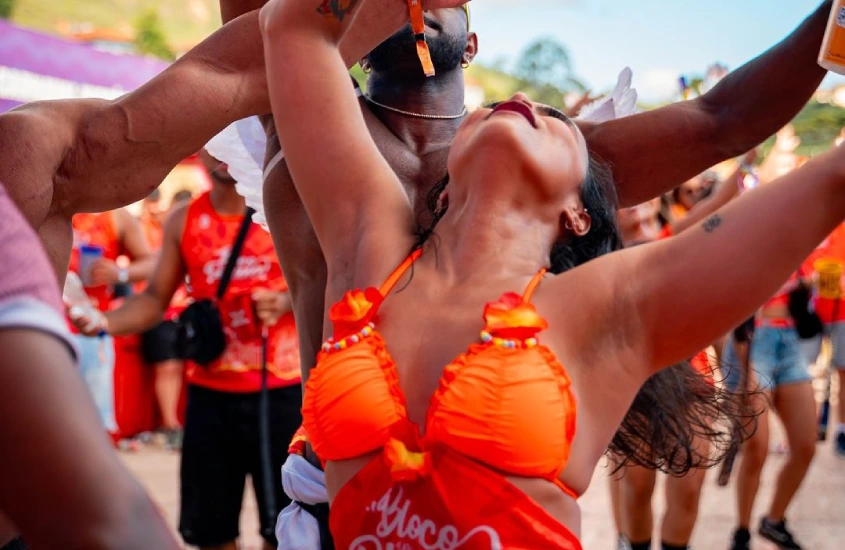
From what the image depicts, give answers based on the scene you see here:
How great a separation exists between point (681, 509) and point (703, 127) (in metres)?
2.69

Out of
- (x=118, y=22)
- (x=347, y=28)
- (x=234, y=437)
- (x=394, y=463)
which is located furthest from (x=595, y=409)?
(x=118, y=22)

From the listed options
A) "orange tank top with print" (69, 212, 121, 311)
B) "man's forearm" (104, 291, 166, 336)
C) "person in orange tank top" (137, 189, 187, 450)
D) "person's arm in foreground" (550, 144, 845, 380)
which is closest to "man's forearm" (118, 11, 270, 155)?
"person's arm in foreground" (550, 144, 845, 380)

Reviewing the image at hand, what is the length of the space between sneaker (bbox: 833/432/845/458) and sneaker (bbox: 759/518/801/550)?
2259mm

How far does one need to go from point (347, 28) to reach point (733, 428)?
111cm

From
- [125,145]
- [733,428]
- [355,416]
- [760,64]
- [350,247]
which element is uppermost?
[760,64]

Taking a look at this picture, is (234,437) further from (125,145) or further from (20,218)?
(20,218)

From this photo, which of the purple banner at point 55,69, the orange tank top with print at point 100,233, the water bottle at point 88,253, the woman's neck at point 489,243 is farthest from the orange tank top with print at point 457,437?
the purple banner at point 55,69

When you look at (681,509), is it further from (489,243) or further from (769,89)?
(489,243)

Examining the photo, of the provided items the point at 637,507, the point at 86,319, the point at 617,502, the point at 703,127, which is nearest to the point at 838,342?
the point at 617,502

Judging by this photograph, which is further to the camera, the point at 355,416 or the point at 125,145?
the point at 125,145

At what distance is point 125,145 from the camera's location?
2.21 metres

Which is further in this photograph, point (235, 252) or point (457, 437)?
point (235, 252)

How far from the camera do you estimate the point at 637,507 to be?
4.90m

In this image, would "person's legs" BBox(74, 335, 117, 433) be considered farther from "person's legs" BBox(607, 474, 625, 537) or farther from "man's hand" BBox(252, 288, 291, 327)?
"person's legs" BBox(607, 474, 625, 537)
